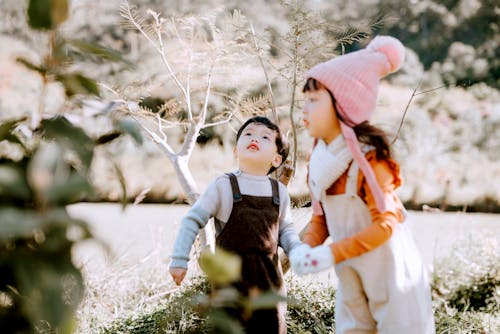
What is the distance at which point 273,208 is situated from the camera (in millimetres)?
2414

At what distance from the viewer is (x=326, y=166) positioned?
1871 millimetres

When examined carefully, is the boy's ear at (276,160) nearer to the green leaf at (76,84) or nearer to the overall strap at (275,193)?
the overall strap at (275,193)

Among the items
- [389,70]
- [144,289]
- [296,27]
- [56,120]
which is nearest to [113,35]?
[144,289]

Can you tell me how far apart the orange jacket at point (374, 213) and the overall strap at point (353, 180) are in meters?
0.01

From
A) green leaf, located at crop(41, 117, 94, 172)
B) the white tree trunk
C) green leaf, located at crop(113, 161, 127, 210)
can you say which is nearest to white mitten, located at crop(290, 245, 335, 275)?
green leaf, located at crop(113, 161, 127, 210)

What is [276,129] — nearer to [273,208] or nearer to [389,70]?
[273,208]

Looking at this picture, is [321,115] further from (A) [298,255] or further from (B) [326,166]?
(A) [298,255]

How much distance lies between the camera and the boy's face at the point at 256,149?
2.46m

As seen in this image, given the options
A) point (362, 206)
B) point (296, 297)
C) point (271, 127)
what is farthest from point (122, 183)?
point (296, 297)

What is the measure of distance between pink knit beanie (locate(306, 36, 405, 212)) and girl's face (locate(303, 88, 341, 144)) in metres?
0.03

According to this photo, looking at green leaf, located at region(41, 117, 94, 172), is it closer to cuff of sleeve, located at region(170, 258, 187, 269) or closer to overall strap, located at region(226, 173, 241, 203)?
cuff of sleeve, located at region(170, 258, 187, 269)

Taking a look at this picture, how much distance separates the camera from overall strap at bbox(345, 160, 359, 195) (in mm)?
1834

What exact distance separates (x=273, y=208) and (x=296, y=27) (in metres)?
0.91

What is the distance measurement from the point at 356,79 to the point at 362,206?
37 centimetres
